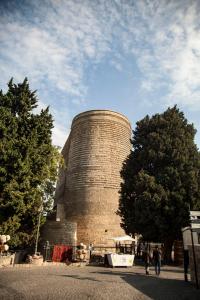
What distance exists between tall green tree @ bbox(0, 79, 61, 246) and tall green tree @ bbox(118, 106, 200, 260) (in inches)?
271

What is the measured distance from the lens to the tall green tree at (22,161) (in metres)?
19.3

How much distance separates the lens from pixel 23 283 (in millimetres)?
9914

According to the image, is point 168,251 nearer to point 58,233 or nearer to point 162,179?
point 162,179

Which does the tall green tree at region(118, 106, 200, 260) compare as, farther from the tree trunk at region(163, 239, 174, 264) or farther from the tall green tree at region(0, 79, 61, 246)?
the tall green tree at region(0, 79, 61, 246)

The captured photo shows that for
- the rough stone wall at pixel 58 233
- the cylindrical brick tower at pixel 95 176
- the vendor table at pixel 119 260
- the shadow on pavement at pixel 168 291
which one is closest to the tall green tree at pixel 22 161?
the rough stone wall at pixel 58 233

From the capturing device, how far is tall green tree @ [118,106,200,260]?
65.8 feet

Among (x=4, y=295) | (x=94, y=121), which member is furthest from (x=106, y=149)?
(x=4, y=295)

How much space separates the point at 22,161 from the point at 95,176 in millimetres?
13203

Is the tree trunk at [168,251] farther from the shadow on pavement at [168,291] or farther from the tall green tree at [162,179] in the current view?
the shadow on pavement at [168,291]

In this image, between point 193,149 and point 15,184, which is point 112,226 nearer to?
point 193,149

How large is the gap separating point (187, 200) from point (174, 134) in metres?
5.85

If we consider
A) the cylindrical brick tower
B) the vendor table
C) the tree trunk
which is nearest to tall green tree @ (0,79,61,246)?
the vendor table

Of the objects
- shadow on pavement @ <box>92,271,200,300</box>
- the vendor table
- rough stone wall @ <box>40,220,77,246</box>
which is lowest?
shadow on pavement @ <box>92,271,200,300</box>

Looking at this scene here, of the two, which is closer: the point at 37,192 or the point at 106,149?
the point at 37,192
